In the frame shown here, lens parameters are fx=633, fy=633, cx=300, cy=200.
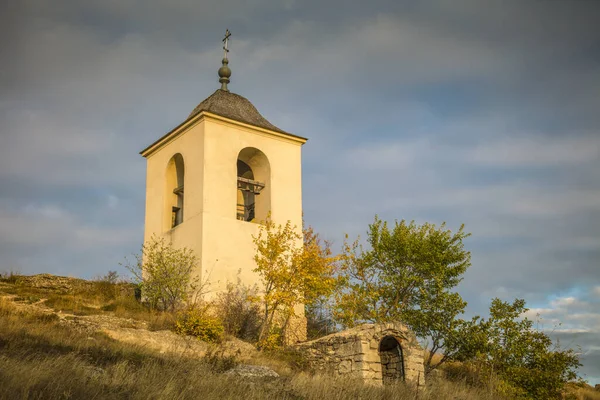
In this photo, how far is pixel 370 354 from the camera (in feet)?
55.2

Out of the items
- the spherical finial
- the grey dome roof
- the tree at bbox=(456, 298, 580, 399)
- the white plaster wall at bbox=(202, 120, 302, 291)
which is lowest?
the tree at bbox=(456, 298, 580, 399)

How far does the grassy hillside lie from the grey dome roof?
7.68 metres

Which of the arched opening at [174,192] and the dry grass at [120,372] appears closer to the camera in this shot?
the dry grass at [120,372]

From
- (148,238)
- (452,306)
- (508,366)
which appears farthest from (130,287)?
(508,366)

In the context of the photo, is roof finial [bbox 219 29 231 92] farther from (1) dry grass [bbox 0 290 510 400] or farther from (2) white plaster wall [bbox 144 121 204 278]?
(1) dry grass [bbox 0 290 510 400]

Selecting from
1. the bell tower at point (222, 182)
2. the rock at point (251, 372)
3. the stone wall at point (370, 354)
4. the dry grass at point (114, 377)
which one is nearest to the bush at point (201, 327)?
the bell tower at point (222, 182)

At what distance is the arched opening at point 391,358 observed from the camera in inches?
711

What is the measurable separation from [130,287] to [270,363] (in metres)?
9.07

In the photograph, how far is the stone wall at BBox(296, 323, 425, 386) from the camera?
16.7 metres

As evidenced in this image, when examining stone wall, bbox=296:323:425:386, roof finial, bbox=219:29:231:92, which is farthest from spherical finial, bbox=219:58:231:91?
stone wall, bbox=296:323:425:386

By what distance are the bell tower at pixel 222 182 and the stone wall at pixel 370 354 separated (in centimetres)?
502

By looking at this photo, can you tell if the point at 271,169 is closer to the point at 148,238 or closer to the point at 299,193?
the point at 299,193

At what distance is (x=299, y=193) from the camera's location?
24656mm

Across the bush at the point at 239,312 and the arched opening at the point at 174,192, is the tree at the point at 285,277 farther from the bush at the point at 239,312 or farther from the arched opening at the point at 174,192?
the arched opening at the point at 174,192
